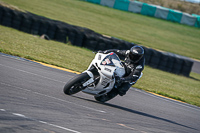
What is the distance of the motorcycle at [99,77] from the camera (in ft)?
23.9

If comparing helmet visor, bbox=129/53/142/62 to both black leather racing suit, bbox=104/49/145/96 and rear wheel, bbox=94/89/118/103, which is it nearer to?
black leather racing suit, bbox=104/49/145/96

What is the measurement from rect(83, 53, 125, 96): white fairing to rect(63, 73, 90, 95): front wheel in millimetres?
99

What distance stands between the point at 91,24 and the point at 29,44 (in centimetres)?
1535

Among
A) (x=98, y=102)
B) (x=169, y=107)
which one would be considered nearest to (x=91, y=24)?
(x=169, y=107)

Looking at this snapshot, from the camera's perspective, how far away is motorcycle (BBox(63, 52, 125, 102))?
7297 mm

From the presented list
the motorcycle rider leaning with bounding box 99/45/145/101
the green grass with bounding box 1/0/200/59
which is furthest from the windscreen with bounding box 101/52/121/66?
the green grass with bounding box 1/0/200/59

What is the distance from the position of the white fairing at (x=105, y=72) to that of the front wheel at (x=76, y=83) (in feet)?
0.33

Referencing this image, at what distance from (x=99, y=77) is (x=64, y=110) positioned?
1646 millimetres

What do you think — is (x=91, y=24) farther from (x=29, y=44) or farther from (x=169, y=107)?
(x=169, y=107)

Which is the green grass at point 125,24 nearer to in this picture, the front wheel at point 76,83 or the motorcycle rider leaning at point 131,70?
the motorcycle rider leaning at point 131,70

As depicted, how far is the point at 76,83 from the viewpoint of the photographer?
7.25 m

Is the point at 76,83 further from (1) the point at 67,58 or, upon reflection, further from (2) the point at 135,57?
(1) the point at 67,58

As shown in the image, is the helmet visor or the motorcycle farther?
the helmet visor

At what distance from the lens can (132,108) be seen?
8438 millimetres
